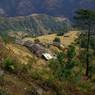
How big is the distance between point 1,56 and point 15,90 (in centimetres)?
510

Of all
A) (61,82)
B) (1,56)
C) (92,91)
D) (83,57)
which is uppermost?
(1,56)

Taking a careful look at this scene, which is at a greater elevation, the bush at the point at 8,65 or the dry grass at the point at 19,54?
the bush at the point at 8,65

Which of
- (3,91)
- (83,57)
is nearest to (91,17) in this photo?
(83,57)

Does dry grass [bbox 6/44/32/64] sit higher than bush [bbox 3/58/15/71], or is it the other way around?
bush [bbox 3/58/15/71]

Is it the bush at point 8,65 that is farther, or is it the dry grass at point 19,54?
the dry grass at point 19,54

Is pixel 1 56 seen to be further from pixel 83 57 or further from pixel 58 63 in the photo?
pixel 83 57

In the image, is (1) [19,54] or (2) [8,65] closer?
(2) [8,65]

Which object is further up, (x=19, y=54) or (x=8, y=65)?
(x=8, y=65)

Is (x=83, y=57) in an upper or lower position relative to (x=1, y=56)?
lower

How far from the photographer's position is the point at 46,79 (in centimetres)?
2144

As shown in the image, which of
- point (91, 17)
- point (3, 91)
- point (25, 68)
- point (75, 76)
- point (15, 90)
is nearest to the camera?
point (3, 91)

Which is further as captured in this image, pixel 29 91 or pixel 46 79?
pixel 46 79

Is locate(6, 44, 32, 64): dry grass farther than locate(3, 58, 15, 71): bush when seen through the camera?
Yes

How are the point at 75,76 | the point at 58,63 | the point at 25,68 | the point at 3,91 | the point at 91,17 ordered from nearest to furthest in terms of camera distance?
the point at 3,91, the point at 25,68, the point at 75,76, the point at 58,63, the point at 91,17
